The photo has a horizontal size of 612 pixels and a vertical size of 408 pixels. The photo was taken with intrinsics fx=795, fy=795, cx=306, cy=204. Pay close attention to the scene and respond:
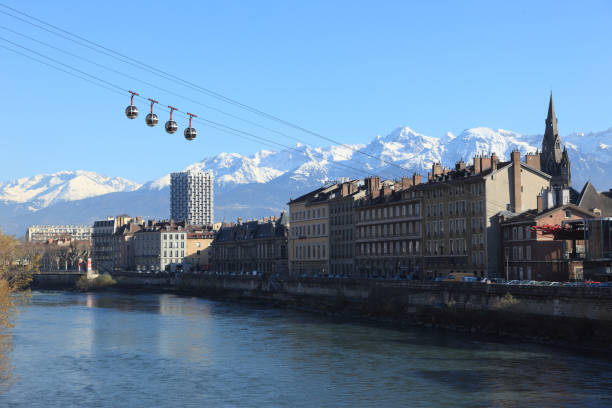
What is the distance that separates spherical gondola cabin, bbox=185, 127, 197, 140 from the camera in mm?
38188

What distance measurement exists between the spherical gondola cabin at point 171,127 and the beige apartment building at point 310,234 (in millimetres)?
91202

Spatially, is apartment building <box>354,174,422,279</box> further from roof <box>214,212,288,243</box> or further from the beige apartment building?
roof <box>214,212,288,243</box>

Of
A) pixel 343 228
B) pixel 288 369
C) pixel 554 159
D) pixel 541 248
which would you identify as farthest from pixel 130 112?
pixel 554 159

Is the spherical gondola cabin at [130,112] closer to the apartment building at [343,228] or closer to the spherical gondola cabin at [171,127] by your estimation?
the spherical gondola cabin at [171,127]

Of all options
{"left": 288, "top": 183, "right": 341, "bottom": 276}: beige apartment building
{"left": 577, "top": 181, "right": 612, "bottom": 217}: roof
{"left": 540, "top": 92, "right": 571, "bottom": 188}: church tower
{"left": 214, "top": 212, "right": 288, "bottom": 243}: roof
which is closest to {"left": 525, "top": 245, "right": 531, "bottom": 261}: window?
{"left": 577, "top": 181, "right": 612, "bottom": 217}: roof

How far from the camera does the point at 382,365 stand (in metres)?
50.2

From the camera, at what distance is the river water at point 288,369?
40594 mm

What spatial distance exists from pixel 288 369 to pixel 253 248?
10785 centimetres

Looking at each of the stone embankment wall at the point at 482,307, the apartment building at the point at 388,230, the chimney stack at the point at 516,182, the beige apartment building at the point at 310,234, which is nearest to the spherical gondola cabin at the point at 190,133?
the stone embankment wall at the point at 482,307

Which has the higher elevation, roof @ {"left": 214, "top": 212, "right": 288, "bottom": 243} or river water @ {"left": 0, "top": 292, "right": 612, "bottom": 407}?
roof @ {"left": 214, "top": 212, "right": 288, "bottom": 243}

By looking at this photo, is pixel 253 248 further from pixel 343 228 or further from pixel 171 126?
pixel 171 126

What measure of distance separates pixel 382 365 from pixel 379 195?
222 ft

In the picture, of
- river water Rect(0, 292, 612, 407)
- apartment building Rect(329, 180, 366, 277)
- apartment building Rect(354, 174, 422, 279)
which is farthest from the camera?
apartment building Rect(329, 180, 366, 277)

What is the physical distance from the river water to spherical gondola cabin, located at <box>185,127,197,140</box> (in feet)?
43.6
